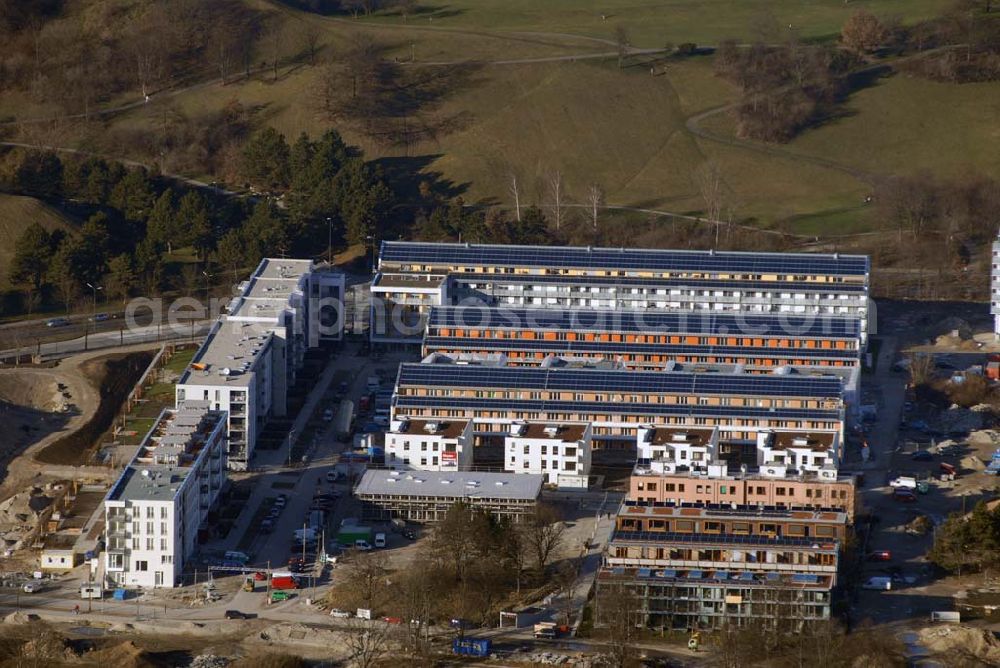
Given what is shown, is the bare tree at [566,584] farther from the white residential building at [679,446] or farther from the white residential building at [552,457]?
the white residential building at [552,457]

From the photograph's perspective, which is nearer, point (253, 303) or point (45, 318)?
point (253, 303)

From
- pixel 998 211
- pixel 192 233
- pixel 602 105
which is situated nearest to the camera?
pixel 192 233

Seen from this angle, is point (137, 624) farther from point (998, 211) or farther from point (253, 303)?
point (998, 211)

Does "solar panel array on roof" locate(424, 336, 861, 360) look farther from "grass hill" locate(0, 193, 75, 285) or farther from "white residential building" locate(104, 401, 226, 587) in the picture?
"grass hill" locate(0, 193, 75, 285)

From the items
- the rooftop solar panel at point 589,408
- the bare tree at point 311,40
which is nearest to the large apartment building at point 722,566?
the rooftop solar panel at point 589,408

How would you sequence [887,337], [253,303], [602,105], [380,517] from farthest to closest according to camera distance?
1. [602,105]
2. [887,337]
3. [253,303]
4. [380,517]

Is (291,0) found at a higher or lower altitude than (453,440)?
higher

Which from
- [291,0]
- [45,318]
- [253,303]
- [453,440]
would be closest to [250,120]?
[291,0]

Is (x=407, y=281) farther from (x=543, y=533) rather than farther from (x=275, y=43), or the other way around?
(x=275, y=43)
